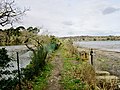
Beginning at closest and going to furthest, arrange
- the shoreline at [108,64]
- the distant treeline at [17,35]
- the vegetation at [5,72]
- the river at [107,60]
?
the vegetation at [5,72], the distant treeline at [17,35], the shoreline at [108,64], the river at [107,60]

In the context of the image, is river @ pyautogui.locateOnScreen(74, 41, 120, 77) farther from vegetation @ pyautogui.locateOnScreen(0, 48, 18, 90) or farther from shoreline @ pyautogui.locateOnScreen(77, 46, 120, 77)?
vegetation @ pyautogui.locateOnScreen(0, 48, 18, 90)

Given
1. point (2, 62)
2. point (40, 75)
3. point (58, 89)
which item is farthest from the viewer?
point (40, 75)

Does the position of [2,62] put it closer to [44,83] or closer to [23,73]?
[23,73]

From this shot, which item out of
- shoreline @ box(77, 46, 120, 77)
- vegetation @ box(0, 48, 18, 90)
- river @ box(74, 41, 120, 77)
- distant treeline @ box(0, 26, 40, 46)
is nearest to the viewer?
vegetation @ box(0, 48, 18, 90)

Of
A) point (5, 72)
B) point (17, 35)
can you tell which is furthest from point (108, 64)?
point (5, 72)

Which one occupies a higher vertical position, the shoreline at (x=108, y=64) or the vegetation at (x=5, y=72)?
the vegetation at (x=5, y=72)

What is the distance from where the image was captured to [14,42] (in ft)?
157

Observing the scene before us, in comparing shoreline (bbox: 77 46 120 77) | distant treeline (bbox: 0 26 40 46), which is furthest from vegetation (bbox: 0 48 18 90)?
shoreline (bbox: 77 46 120 77)

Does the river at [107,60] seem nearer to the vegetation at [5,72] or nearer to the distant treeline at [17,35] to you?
the distant treeline at [17,35]

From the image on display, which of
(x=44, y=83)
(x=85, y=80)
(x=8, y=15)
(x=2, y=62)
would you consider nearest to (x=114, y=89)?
(x=85, y=80)

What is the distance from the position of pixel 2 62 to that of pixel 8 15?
24.9 ft

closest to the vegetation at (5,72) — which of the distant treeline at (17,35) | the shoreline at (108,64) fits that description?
the distant treeline at (17,35)

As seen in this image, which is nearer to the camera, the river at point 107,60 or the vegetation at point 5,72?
the vegetation at point 5,72

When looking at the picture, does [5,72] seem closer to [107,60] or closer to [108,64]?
[108,64]
